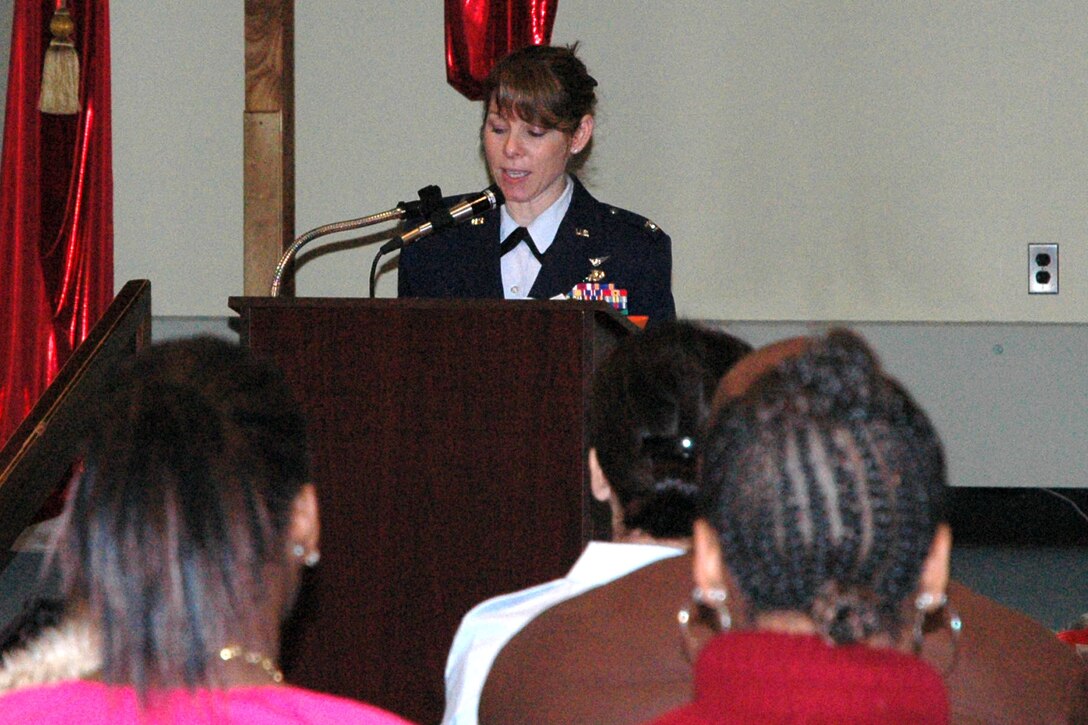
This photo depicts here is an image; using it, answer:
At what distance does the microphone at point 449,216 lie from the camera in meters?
2.72

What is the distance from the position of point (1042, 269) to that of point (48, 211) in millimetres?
3467

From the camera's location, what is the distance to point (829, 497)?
899 millimetres

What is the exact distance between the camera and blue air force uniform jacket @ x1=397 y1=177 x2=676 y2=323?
3.09 meters

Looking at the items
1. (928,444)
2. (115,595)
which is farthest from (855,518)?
(115,595)

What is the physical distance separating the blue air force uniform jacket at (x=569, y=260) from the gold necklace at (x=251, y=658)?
6.82 ft

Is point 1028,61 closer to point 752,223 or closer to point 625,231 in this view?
point 752,223

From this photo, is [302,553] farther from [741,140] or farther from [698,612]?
[741,140]

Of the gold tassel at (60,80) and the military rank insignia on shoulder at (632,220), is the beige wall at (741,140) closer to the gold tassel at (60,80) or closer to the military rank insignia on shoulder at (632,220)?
the gold tassel at (60,80)

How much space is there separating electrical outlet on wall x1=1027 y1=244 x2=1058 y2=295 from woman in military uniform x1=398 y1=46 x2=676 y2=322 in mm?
2290

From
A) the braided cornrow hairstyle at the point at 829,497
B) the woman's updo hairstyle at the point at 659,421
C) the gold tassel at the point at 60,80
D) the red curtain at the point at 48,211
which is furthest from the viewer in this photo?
the red curtain at the point at 48,211

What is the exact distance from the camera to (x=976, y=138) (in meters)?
4.95

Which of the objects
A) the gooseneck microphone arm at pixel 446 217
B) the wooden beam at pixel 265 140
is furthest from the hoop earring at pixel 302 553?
the wooden beam at pixel 265 140

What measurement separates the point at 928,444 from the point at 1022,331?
422 cm

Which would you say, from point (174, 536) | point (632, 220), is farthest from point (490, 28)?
point (174, 536)
